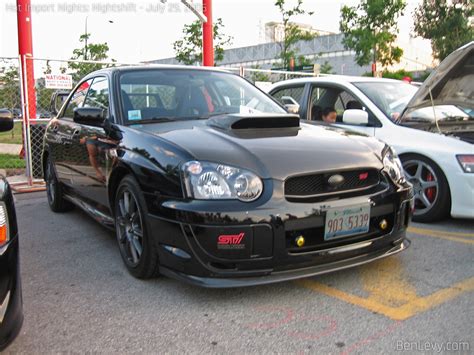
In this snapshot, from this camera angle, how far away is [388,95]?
5.48 meters

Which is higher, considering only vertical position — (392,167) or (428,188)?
(392,167)

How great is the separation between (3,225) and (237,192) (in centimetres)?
121

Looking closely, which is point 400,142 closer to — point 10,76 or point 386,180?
point 386,180

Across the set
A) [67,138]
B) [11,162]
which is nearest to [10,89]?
[11,162]

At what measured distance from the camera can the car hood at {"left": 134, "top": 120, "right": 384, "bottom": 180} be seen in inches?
111

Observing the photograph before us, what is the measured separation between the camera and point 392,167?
10.7 feet

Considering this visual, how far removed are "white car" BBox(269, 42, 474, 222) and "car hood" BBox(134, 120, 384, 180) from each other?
135cm

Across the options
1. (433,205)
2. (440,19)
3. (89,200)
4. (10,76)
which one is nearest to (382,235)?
(433,205)

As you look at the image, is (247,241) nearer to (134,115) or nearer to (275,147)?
(275,147)

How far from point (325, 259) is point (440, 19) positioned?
1260 inches

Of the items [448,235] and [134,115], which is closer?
[134,115]

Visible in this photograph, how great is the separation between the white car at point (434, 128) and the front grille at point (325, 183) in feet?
5.46

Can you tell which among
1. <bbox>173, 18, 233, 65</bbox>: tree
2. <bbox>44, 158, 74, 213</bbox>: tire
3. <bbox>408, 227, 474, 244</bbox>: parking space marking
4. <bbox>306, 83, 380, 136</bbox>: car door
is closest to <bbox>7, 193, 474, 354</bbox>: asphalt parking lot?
<bbox>408, 227, 474, 244</bbox>: parking space marking

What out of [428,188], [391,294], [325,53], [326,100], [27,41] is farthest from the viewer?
[325,53]
